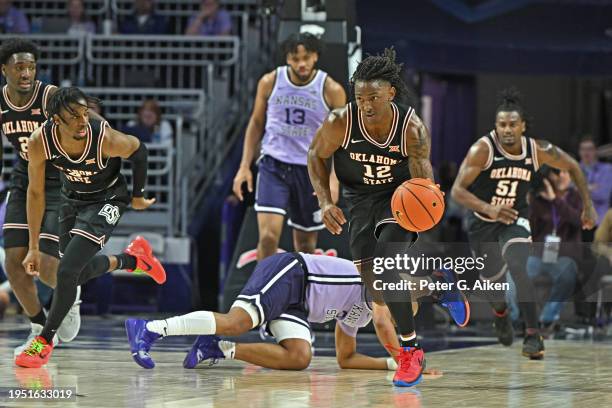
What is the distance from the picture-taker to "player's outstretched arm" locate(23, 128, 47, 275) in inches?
294

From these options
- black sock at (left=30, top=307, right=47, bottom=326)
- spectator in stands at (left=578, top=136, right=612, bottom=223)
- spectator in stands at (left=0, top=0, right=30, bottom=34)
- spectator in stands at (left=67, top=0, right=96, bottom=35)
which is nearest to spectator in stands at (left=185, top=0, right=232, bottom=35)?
spectator in stands at (left=67, top=0, right=96, bottom=35)

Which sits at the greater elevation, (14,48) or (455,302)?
(14,48)

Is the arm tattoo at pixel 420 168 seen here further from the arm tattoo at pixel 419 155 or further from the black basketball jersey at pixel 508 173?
the black basketball jersey at pixel 508 173

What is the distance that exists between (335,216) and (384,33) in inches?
318

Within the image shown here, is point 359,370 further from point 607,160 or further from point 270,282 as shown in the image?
point 607,160

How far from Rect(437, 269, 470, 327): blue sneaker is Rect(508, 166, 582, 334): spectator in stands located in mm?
4158

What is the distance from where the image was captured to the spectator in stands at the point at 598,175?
13.1m

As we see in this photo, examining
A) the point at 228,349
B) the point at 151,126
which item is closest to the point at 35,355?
the point at 228,349

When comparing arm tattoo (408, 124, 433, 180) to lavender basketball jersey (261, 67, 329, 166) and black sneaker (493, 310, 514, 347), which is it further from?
black sneaker (493, 310, 514, 347)

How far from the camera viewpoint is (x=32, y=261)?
7547 millimetres

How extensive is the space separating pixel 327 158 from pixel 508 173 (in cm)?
232

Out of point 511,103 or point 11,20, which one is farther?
point 11,20

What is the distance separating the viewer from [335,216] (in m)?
6.92

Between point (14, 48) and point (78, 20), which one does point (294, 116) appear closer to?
point (14, 48)
